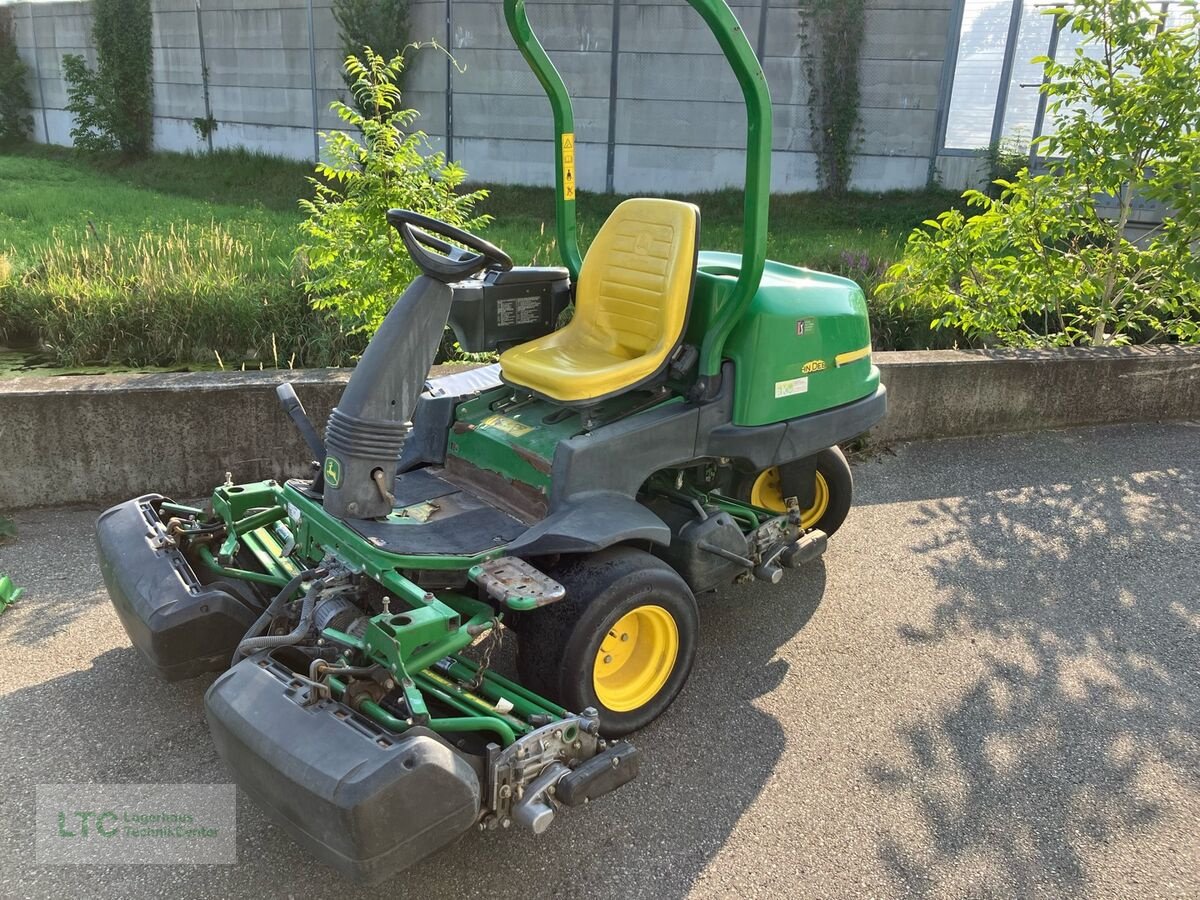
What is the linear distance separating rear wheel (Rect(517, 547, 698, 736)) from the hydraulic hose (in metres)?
0.64

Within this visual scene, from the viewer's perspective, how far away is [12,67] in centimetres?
2153

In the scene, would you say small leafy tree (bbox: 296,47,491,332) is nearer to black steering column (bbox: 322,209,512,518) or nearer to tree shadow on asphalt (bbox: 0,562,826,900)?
black steering column (bbox: 322,209,512,518)

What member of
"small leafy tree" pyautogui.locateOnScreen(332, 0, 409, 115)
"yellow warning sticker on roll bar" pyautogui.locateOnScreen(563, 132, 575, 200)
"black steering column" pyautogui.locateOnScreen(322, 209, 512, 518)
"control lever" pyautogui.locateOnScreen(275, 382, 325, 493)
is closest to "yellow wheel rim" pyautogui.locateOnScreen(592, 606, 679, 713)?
"black steering column" pyautogui.locateOnScreen(322, 209, 512, 518)

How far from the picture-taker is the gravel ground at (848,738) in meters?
2.41

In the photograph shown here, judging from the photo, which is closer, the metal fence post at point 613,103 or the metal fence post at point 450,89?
the metal fence post at point 613,103

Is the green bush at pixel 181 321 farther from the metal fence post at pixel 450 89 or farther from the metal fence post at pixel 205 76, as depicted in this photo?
the metal fence post at pixel 205 76

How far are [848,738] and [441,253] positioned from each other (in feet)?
6.97

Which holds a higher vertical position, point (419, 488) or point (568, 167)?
point (568, 167)

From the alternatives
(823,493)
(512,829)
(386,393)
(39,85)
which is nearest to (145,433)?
(386,393)

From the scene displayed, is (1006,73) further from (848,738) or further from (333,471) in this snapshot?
(333,471)

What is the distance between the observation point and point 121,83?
1836 centimetres

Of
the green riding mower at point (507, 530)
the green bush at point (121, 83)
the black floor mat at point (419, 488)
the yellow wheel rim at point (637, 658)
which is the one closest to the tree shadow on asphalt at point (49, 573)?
the green riding mower at point (507, 530)

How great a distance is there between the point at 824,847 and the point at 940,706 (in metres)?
0.86

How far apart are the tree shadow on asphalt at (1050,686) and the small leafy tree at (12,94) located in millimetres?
24415
